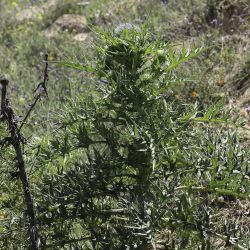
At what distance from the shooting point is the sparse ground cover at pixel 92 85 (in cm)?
185

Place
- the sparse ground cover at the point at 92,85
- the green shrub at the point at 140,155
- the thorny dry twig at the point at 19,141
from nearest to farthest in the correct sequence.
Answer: the thorny dry twig at the point at 19,141
the green shrub at the point at 140,155
the sparse ground cover at the point at 92,85

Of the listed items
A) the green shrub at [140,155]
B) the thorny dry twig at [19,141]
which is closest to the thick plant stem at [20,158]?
the thorny dry twig at [19,141]

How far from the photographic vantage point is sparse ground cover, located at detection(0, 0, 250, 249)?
1.85 meters

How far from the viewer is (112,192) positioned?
1860mm

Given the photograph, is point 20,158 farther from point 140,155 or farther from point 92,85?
point 92,85

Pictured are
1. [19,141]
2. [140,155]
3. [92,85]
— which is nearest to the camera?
[19,141]

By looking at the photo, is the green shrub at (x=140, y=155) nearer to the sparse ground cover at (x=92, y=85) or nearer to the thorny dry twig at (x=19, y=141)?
the sparse ground cover at (x=92, y=85)

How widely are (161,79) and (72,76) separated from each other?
387 centimetres

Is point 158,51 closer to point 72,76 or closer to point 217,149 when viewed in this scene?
point 217,149

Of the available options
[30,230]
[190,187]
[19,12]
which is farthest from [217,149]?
[19,12]

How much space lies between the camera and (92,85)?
4.92 m

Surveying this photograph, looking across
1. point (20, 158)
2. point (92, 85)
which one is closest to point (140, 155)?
point (20, 158)

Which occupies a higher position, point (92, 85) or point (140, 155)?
point (140, 155)

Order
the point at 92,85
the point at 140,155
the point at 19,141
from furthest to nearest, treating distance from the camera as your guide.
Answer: the point at 92,85, the point at 140,155, the point at 19,141
